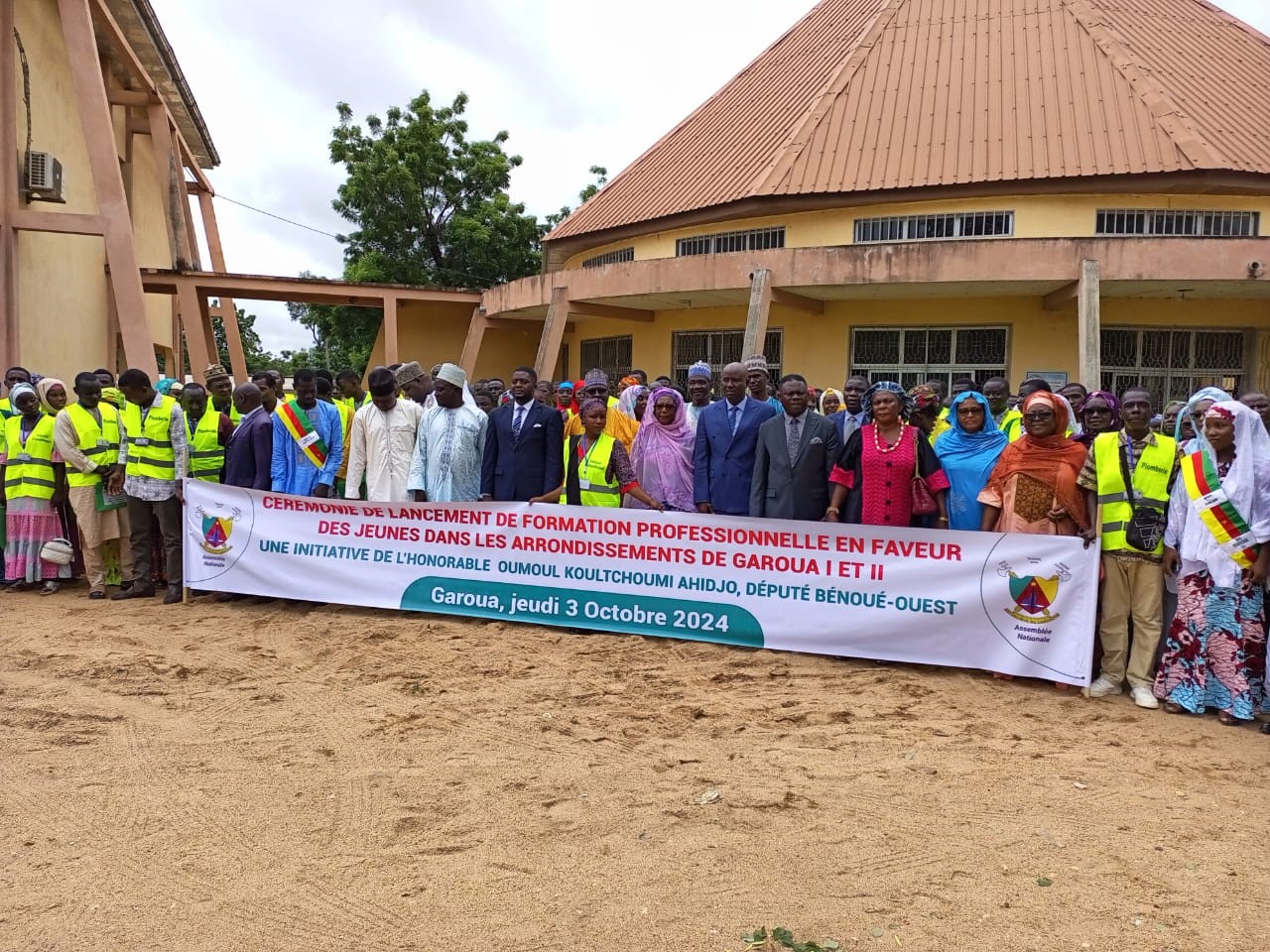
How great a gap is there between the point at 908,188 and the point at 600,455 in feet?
36.9

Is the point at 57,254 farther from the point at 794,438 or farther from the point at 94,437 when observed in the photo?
the point at 794,438

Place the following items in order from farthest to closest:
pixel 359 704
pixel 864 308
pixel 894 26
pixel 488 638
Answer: pixel 894 26, pixel 864 308, pixel 488 638, pixel 359 704

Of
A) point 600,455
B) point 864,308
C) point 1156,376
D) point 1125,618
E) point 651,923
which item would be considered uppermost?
point 864,308

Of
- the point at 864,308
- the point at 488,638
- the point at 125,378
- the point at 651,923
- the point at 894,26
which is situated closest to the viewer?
the point at 651,923

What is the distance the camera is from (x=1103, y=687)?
4.81 meters

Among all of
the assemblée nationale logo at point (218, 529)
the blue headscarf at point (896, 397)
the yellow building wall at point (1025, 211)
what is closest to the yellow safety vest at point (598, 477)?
the blue headscarf at point (896, 397)

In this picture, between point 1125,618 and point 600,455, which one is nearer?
point 1125,618

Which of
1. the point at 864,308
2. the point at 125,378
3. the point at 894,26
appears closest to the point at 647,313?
the point at 864,308

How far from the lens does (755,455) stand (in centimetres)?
579

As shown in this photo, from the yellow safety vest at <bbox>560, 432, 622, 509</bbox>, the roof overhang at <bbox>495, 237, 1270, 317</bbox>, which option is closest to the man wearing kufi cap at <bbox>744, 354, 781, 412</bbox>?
the yellow safety vest at <bbox>560, 432, 622, 509</bbox>

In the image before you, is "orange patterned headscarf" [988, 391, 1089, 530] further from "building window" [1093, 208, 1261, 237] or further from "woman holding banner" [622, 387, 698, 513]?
"building window" [1093, 208, 1261, 237]

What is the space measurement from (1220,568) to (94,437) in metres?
7.49

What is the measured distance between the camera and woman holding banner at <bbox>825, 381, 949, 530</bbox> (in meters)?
5.17

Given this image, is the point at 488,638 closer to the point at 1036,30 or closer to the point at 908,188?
the point at 908,188
